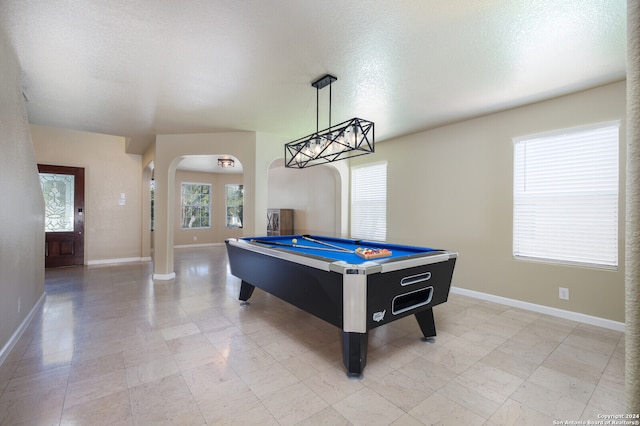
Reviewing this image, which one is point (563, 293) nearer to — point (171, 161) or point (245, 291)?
point (245, 291)

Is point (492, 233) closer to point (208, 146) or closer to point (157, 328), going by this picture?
point (157, 328)

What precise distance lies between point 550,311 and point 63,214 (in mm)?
8055

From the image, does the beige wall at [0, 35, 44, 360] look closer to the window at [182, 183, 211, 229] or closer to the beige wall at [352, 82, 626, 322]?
the beige wall at [352, 82, 626, 322]

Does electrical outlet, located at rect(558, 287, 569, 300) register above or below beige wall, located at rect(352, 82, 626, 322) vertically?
below

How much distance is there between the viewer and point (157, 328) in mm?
2848

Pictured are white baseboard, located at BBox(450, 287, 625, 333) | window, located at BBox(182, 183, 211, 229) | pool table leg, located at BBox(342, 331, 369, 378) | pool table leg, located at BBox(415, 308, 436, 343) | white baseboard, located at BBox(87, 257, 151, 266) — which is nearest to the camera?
pool table leg, located at BBox(342, 331, 369, 378)

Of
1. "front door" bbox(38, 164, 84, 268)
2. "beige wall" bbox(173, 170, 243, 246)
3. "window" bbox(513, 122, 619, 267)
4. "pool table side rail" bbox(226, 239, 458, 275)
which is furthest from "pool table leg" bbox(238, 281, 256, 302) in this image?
"beige wall" bbox(173, 170, 243, 246)

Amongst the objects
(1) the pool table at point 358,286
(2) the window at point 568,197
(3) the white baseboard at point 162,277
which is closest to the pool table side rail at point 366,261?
(1) the pool table at point 358,286

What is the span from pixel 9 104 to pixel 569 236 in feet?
18.1

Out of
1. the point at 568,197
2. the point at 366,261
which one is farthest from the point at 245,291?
the point at 568,197

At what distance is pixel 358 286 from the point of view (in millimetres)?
1915

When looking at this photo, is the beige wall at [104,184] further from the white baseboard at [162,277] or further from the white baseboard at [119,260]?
the white baseboard at [162,277]

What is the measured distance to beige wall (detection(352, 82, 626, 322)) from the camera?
297 centimetres

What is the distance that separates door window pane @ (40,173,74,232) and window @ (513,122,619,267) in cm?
764
